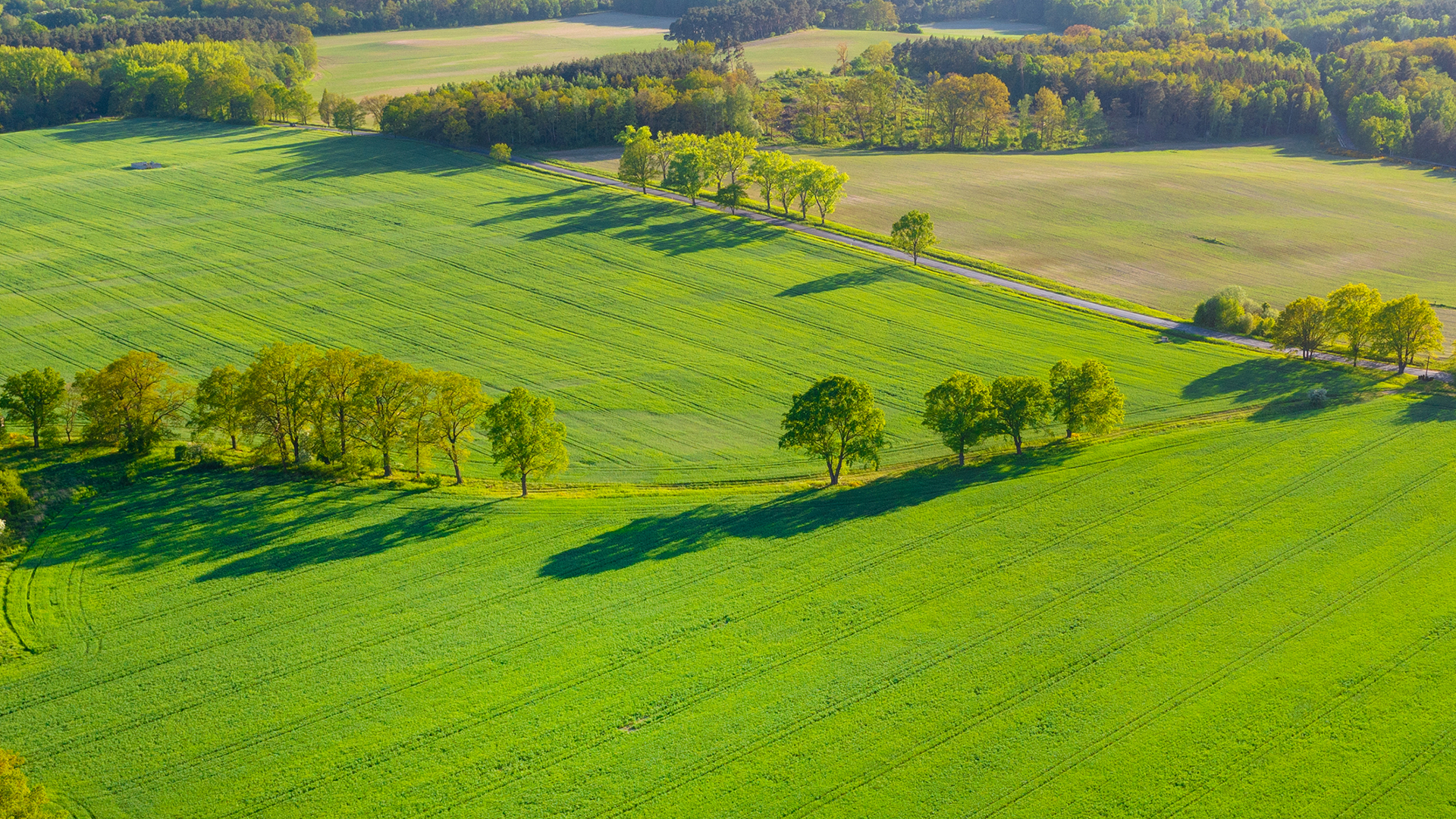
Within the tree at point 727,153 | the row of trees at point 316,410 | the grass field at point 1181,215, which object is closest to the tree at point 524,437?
the row of trees at point 316,410

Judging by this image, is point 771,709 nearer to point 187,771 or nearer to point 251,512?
point 187,771

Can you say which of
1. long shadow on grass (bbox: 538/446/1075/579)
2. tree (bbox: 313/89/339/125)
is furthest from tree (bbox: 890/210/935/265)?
tree (bbox: 313/89/339/125)

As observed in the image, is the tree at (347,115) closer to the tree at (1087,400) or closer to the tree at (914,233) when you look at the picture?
the tree at (914,233)

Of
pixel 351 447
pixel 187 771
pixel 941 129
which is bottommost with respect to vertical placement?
pixel 187 771

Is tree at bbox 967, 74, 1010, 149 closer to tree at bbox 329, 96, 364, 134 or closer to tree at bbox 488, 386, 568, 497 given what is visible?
tree at bbox 329, 96, 364, 134

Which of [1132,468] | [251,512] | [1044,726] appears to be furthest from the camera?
[1132,468]

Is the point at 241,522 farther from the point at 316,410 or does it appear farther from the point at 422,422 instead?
the point at 422,422

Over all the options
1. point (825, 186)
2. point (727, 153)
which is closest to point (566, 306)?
point (825, 186)

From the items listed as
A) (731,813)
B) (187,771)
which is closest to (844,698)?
(731,813)
